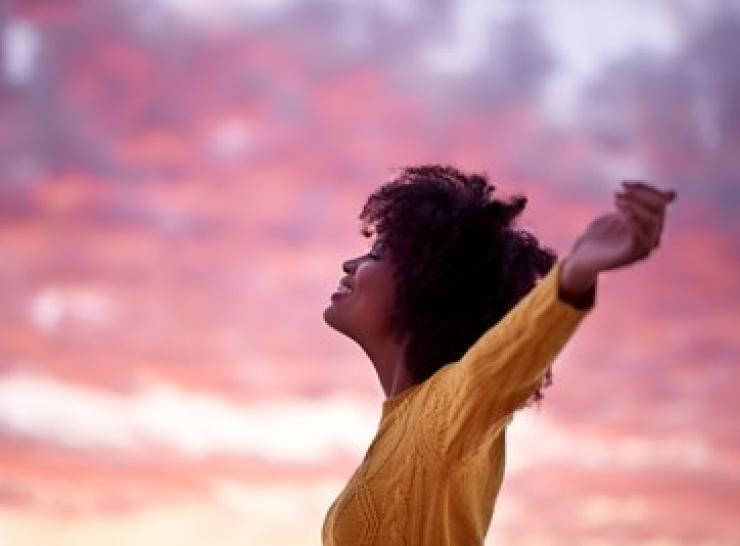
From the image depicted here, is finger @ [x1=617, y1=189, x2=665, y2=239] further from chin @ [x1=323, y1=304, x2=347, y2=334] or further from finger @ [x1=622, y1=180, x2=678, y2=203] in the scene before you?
chin @ [x1=323, y1=304, x2=347, y2=334]

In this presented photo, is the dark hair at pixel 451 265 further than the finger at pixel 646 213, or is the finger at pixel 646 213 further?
the dark hair at pixel 451 265

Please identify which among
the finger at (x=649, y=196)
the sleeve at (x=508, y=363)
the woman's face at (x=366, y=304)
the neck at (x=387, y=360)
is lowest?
the sleeve at (x=508, y=363)

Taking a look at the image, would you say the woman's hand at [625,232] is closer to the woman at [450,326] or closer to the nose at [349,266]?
the woman at [450,326]

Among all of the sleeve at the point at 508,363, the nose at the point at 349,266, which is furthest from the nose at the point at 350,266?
the sleeve at the point at 508,363

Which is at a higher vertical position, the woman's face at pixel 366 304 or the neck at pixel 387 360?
the woman's face at pixel 366 304

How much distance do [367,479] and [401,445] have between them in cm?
18

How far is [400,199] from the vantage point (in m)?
4.83

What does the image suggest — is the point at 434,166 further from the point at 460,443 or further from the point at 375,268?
the point at 460,443

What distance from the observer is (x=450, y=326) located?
4.77m

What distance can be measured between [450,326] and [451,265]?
0.62 ft

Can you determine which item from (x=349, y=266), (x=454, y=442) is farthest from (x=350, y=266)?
(x=454, y=442)

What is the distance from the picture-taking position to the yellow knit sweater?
3.35m

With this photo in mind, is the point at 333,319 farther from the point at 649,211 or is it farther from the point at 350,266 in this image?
the point at 649,211

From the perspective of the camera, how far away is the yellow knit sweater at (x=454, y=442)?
11.0ft
